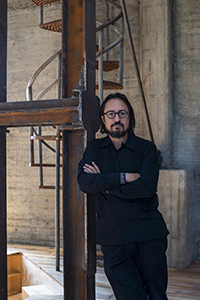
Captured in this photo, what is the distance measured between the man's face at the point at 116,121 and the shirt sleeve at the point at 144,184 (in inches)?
7.7

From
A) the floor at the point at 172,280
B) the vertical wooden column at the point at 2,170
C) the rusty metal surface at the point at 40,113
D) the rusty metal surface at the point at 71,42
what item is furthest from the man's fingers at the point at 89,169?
the floor at the point at 172,280

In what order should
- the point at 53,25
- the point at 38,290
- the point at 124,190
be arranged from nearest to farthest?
1. the point at 124,190
2. the point at 38,290
3. the point at 53,25

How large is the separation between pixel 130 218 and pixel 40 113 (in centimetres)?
77

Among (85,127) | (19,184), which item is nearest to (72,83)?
(85,127)

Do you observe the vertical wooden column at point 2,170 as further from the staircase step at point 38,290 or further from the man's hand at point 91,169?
the staircase step at point 38,290

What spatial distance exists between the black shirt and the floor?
1.35 m

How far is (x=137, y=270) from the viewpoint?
197 cm

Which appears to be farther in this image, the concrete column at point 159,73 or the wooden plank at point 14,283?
the wooden plank at point 14,283

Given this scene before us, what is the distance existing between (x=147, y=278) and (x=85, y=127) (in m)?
0.91

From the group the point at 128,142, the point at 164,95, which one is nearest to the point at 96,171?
the point at 128,142

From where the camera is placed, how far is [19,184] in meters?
5.40

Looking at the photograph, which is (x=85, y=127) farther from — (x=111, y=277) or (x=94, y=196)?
(x=111, y=277)

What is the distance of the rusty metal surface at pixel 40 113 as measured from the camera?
6.29ft

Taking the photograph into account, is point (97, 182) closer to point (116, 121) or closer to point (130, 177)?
point (130, 177)
